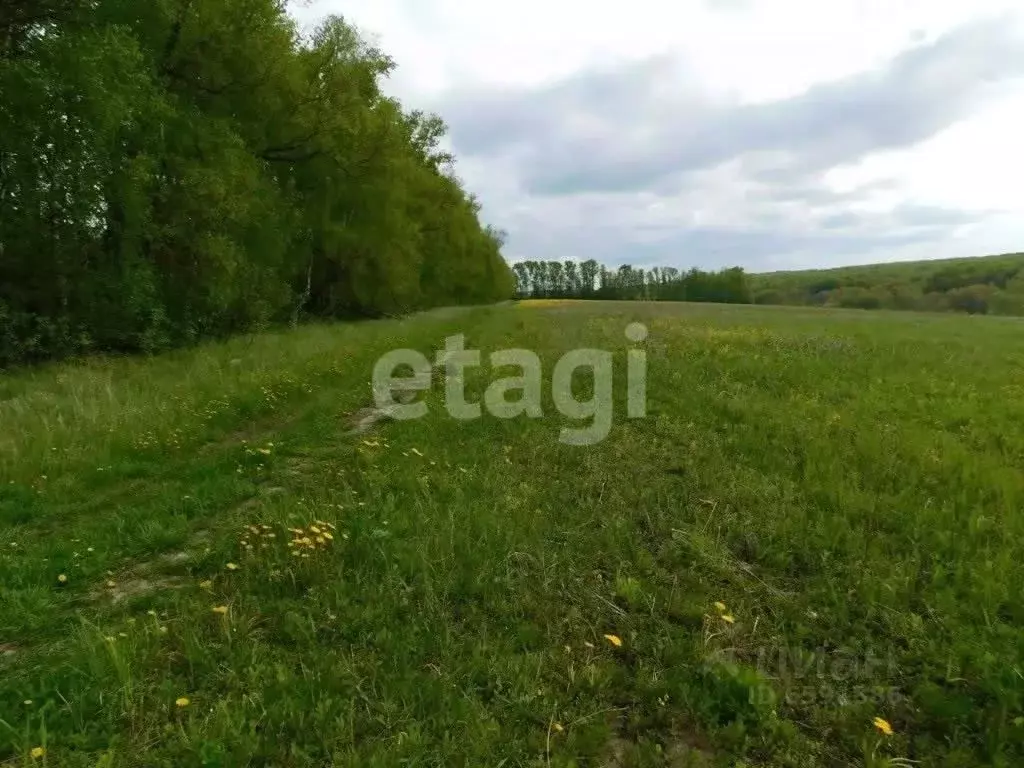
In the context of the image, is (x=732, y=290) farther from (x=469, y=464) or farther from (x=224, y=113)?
(x=469, y=464)

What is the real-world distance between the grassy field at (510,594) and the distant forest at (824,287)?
76831 millimetres

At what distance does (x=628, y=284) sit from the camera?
147500mm

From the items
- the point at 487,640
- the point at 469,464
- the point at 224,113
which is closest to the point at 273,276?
the point at 224,113

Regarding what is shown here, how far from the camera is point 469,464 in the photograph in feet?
27.0

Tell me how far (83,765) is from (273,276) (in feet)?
86.7

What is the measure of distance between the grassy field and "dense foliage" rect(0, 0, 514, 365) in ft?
31.3

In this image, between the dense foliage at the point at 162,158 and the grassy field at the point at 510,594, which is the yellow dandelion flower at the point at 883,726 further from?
the dense foliage at the point at 162,158

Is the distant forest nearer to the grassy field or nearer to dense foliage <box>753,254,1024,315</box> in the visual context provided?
dense foliage <box>753,254,1024,315</box>

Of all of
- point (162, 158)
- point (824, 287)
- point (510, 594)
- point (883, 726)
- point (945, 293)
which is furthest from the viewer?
point (824, 287)

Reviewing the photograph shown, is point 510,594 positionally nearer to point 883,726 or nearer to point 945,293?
point 883,726

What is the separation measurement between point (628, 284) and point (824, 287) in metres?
41.9

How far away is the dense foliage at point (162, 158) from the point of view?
15539 millimetres

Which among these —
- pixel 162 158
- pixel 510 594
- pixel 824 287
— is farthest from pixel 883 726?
pixel 824 287

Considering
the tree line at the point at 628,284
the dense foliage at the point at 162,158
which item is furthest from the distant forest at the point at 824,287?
the dense foliage at the point at 162,158
